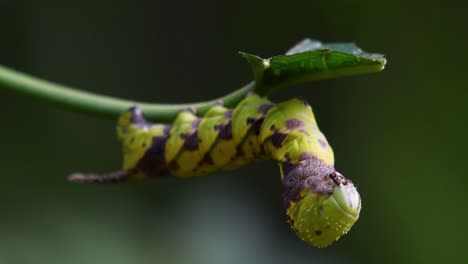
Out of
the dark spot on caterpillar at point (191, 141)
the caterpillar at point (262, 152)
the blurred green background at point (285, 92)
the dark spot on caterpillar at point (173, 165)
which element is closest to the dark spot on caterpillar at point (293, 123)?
the caterpillar at point (262, 152)

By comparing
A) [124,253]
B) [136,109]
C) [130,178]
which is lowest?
[124,253]

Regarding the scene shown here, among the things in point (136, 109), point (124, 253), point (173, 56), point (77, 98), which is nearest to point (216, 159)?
point (136, 109)

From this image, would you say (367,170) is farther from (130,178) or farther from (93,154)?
(130,178)

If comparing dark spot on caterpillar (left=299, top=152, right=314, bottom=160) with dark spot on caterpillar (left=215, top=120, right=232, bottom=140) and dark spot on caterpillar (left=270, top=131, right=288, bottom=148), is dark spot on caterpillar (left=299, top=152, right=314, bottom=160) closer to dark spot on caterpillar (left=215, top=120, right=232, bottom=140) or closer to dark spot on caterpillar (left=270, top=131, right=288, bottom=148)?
dark spot on caterpillar (left=270, top=131, right=288, bottom=148)

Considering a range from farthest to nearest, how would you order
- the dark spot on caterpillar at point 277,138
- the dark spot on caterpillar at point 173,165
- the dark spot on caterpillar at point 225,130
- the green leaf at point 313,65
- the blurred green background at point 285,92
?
the blurred green background at point 285,92, the dark spot on caterpillar at point 173,165, the dark spot on caterpillar at point 225,130, the dark spot on caterpillar at point 277,138, the green leaf at point 313,65

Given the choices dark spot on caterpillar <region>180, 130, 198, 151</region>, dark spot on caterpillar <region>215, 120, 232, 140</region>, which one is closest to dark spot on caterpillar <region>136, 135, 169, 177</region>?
dark spot on caterpillar <region>180, 130, 198, 151</region>

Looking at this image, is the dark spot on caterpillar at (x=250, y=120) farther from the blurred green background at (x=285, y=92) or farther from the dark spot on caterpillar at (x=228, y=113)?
the blurred green background at (x=285, y=92)
